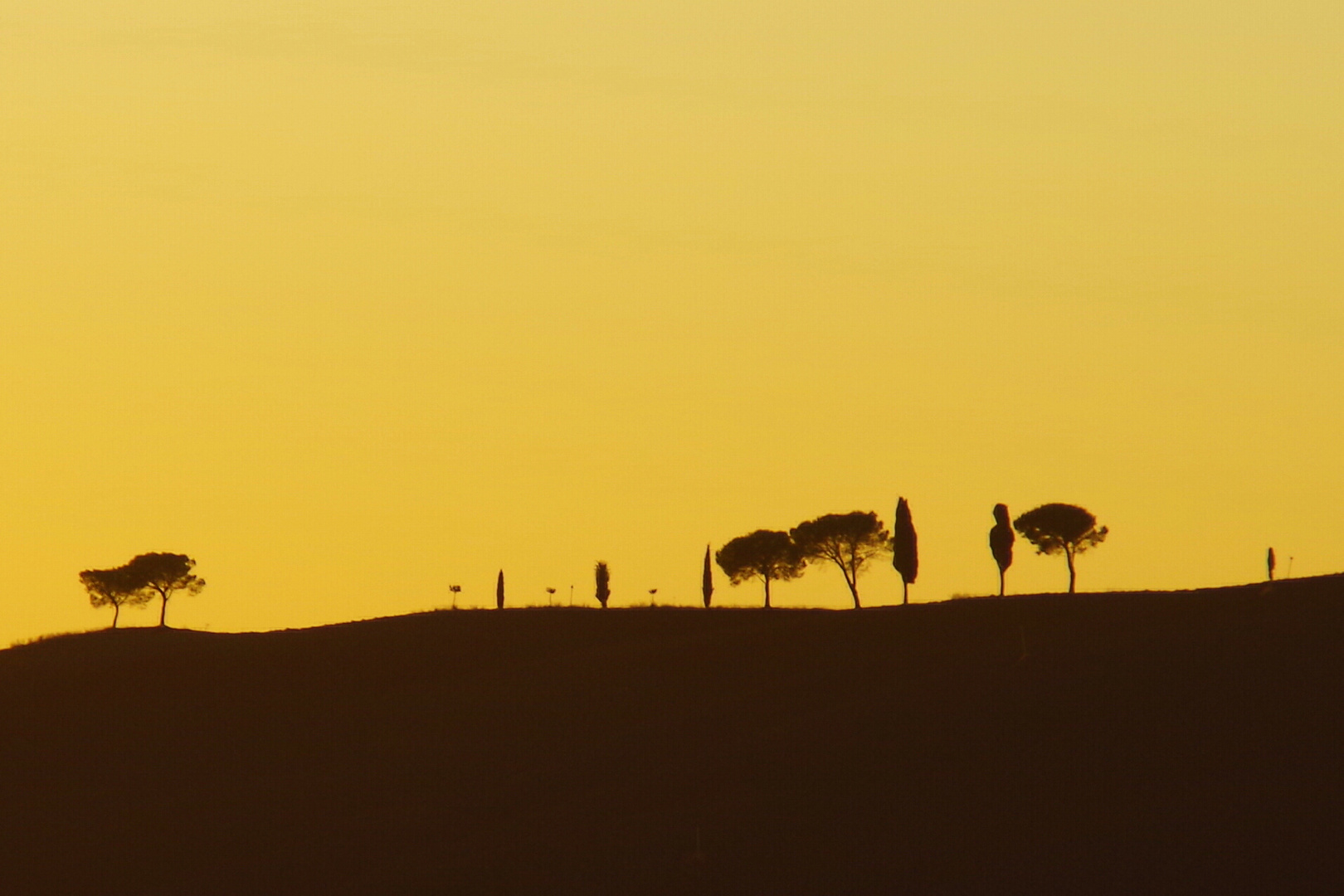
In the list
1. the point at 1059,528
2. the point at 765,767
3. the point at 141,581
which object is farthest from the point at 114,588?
the point at 765,767

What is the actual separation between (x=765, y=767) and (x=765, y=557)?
92.2 meters

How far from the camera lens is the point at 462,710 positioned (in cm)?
8056

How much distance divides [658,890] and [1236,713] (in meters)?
16.4

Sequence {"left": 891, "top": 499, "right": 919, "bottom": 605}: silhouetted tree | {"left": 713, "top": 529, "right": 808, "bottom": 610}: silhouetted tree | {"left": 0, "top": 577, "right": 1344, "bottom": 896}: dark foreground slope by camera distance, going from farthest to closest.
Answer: {"left": 713, "top": 529, "right": 808, "bottom": 610}: silhouetted tree, {"left": 891, "top": 499, "right": 919, "bottom": 605}: silhouetted tree, {"left": 0, "top": 577, "right": 1344, "bottom": 896}: dark foreground slope

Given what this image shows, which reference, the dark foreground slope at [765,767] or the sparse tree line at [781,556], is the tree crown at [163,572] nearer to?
the sparse tree line at [781,556]

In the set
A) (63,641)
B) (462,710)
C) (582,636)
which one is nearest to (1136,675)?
(462,710)

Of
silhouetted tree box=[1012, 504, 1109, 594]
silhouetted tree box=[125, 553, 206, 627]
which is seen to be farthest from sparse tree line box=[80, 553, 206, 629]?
silhouetted tree box=[1012, 504, 1109, 594]

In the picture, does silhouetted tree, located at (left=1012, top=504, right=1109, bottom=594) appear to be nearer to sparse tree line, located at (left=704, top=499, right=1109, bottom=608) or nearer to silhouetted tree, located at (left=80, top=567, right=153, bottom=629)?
sparse tree line, located at (left=704, top=499, right=1109, bottom=608)

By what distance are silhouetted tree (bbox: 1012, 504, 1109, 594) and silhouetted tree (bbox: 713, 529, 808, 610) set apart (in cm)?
1592

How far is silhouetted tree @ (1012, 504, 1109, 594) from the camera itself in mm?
141375

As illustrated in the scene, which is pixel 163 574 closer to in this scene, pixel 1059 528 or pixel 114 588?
pixel 114 588

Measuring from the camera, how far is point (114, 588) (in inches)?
6531

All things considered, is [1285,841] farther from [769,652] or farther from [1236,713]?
[769,652]

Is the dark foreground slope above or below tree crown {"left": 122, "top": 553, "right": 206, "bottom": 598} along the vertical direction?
below
